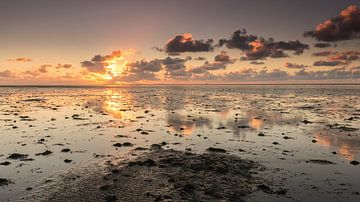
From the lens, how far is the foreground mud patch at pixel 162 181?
47.7 ft

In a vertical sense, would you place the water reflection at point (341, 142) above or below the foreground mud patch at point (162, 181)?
below

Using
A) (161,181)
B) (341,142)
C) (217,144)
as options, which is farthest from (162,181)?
(341,142)

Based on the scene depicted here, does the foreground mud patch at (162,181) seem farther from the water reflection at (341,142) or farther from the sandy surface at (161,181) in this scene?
the water reflection at (341,142)

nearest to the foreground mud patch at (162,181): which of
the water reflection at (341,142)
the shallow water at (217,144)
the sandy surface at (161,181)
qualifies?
the sandy surface at (161,181)

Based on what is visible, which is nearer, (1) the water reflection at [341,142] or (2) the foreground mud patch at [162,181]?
(2) the foreground mud patch at [162,181]

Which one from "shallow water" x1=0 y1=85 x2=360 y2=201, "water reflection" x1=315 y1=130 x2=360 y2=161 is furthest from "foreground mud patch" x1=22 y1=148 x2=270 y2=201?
"water reflection" x1=315 y1=130 x2=360 y2=161

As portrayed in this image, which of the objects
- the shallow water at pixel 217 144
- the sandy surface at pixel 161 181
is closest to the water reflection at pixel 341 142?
the shallow water at pixel 217 144

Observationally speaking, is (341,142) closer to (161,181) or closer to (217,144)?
(217,144)

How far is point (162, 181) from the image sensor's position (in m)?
16.6

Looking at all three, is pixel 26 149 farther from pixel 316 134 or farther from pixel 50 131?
pixel 316 134

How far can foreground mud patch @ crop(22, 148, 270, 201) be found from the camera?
47.7ft

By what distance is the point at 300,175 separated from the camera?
1800 centimetres

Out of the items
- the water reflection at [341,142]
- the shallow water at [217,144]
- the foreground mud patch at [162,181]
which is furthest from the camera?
the water reflection at [341,142]

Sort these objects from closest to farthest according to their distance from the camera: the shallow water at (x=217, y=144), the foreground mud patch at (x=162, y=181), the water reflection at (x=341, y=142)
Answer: the foreground mud patch at (x=162, y=181) < the shallow water at (x=217, y=144) < the water reflection at (x=341, y=142)
